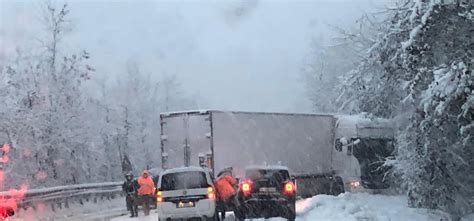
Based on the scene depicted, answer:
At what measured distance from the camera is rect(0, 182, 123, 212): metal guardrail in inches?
931

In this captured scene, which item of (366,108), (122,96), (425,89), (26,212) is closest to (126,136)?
(122,96)

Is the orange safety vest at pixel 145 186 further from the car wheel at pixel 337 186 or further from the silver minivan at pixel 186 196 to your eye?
the car wheel at pixel 337 186

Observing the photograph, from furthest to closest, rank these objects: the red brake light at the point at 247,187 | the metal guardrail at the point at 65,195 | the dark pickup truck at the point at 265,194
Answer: the metal guardrail at the point at 65,195, the red brake light at the point at 247,187, the dark pickup truck at the point at 265,194

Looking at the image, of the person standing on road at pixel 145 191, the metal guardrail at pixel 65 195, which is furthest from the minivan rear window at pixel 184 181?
the metal guardrail at pixel 65 195

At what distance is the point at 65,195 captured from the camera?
87.8ft

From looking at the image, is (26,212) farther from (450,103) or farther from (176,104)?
(176,104)

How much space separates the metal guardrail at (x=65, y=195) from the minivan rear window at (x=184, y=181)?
6.38 meters

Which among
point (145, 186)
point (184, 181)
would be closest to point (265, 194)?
point (184, 181)

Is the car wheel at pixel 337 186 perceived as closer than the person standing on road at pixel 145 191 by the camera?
No

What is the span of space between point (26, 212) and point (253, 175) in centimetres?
878

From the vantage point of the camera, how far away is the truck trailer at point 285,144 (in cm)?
2298

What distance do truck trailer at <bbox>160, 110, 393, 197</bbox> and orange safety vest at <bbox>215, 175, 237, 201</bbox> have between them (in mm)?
3341

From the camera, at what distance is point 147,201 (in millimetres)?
22484

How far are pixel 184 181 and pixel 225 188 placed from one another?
1.91 meters
